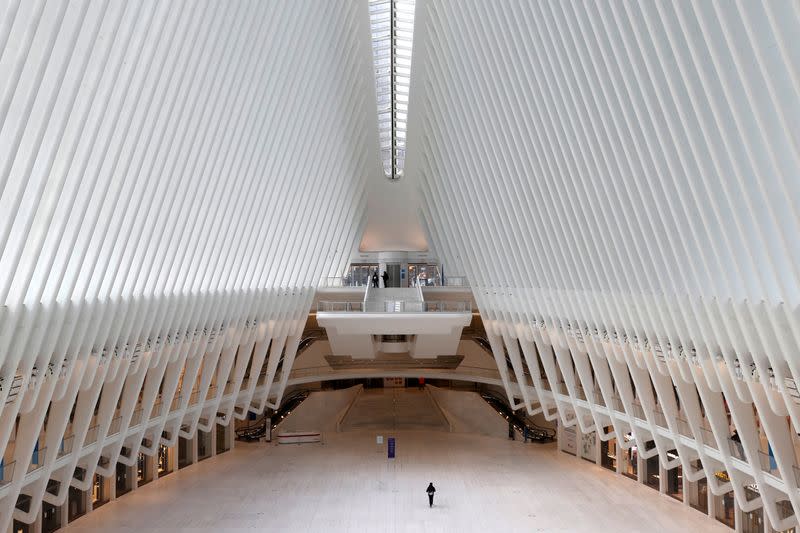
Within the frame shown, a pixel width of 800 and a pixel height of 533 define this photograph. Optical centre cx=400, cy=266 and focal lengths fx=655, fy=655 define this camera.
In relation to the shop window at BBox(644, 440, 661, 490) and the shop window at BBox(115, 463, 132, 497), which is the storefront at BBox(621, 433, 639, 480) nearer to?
the shop window at BBox(644, 440, 661, 490)

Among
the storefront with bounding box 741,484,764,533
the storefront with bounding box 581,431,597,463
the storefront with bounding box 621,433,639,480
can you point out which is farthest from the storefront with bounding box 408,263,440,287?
the storefront with bounding box 741,484,764,533

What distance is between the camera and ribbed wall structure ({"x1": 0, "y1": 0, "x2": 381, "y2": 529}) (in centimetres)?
1087

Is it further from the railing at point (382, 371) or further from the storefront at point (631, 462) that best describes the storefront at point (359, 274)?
the storefront at point (631, 462)

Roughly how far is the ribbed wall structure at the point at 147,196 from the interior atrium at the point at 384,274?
3.1 inches

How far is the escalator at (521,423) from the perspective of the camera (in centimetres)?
3030

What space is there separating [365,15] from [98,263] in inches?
500

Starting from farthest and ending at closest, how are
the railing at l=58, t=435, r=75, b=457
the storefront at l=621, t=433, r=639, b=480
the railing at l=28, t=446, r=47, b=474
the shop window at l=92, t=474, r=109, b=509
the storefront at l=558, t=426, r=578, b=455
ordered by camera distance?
the storefront at l=558, t=426, r=578, b=455 → the storefront at l=621, t=433, r=639, b=480 → the shop window at l=92, t=474, r=109, b=509 → the railing at l=58, t=435, r=75, b=457 → the railing at l=28, t=446, r=47, b=474

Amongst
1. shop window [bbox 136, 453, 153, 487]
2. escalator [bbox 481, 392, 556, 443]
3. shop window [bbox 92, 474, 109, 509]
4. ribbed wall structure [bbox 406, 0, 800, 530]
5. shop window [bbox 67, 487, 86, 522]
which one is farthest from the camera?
escalator [bbox 481, 392, 556, 443]

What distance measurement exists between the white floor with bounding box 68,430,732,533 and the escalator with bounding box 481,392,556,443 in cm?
120

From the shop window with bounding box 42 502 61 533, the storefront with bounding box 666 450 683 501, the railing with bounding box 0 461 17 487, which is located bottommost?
the shop window with bounding box 42 502 61 533

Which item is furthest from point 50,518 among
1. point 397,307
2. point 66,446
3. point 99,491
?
point 397,307

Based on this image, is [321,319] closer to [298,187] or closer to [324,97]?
[298,187]

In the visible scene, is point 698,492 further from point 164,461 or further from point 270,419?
point 164,461

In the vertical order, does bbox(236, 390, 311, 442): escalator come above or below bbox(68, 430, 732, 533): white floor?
above
